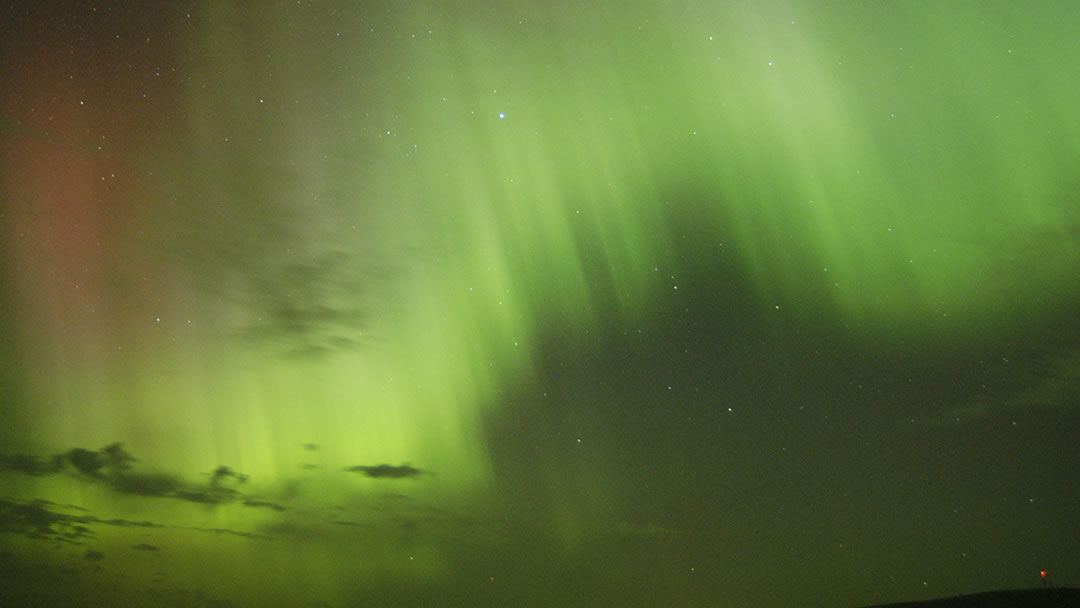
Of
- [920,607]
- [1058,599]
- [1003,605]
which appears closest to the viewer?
[1058,599]

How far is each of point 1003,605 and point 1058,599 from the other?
126 inches

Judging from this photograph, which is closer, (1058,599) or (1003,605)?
(1058,599)

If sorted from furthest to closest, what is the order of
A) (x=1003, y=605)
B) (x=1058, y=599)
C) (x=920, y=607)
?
(x=920, y=607), (x=1003, y=605), (x=1058, y=599)

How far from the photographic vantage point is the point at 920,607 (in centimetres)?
4066

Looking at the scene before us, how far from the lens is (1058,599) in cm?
3331

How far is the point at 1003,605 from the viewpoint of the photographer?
36.2 metres

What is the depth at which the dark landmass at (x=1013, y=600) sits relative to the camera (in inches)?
1299

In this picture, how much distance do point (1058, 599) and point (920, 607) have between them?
8258 millimetres

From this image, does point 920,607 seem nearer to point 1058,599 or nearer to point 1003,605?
point 1003,605

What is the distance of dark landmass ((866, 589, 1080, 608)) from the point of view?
32994 millimetres

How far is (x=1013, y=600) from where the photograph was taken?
36156 millimetres

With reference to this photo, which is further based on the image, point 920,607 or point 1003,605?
point 920,607

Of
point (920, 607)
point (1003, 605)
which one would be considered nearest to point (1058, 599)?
point (1003, 605)
